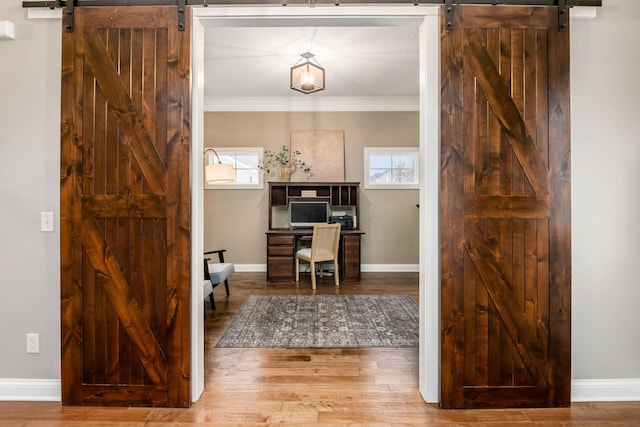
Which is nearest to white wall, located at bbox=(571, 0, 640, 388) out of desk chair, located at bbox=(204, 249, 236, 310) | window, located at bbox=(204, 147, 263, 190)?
desk chair, located at bbox=(204, 249, 236, 310)

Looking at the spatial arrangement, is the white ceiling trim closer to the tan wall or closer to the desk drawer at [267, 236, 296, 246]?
the tan wall

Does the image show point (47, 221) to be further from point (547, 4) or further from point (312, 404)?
point (547, 4)

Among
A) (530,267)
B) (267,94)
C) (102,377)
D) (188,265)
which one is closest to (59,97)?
(188,265)

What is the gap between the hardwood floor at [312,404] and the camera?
1.79 meters

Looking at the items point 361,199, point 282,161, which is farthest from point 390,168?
point 282,161

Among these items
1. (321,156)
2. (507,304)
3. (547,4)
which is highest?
(547,4)

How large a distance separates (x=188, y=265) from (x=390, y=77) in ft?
12.6

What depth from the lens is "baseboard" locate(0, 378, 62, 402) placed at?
198 centimetres

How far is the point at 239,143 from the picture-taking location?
5684 mm

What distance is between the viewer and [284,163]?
5.56 metres

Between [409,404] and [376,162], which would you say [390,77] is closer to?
[376,162]

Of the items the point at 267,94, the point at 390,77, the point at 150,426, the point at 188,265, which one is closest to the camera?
the point at 150,426

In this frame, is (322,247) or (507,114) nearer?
(507,114)

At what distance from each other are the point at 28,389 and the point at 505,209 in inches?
114
